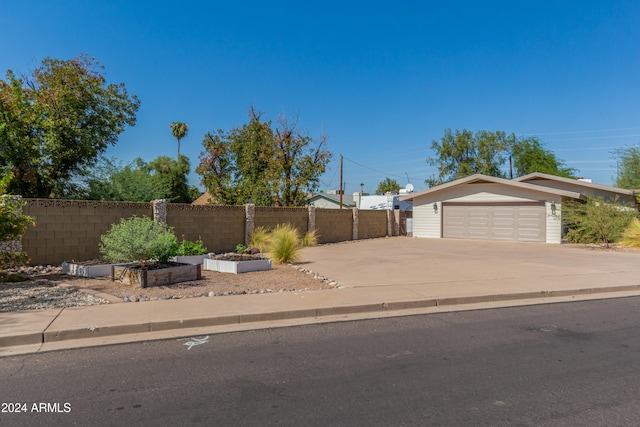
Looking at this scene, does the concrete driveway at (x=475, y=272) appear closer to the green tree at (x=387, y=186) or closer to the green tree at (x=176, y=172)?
the green tree at (x=176, y=172)

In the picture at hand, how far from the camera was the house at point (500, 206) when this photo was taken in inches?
1029

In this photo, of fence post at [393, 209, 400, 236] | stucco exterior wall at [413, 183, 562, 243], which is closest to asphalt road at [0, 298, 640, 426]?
stucco exterior wall at [413, 183, 562, 243]

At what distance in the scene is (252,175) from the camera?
34656 millimetres

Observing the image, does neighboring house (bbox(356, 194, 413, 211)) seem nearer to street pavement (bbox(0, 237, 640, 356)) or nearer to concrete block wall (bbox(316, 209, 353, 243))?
concrete block wall (bbox(316, 209, 353, 243))

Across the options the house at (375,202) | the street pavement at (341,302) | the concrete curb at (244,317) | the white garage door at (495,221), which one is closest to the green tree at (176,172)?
the house at (375,202)

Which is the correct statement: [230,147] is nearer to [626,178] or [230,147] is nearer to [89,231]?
[89,231]

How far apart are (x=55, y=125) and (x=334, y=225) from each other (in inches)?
572

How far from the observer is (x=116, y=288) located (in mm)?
9430

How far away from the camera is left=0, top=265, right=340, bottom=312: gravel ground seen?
8.12m

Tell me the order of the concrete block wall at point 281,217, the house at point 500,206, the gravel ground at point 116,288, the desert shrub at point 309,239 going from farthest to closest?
the house at point 500,206
the desert shrub at point 309,239
the concrete block wall at point 281,217
the gravel ground at point 116,288

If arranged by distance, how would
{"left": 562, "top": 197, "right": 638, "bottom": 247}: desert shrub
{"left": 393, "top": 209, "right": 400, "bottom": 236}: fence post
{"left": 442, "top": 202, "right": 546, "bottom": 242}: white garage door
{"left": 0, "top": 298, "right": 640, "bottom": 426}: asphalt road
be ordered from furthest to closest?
{"left": 393, "top": 209, "right": 400, "bottom": 236}: fence post
{"left": 442, "top": 202, "right": 546, "bottom": 242}: white garage door
{"left": 562, "top": 197, "right": 638, "bottom": 247}: desert shrub
{"left": 0, "top": 298, "right": 640, "bottom": 426}: asphalt road

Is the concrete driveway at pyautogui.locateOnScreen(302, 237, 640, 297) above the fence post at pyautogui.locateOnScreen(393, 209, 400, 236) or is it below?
below

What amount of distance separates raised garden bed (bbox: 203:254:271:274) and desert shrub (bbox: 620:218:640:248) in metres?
18.6

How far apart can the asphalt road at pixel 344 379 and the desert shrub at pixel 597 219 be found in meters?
18.5
